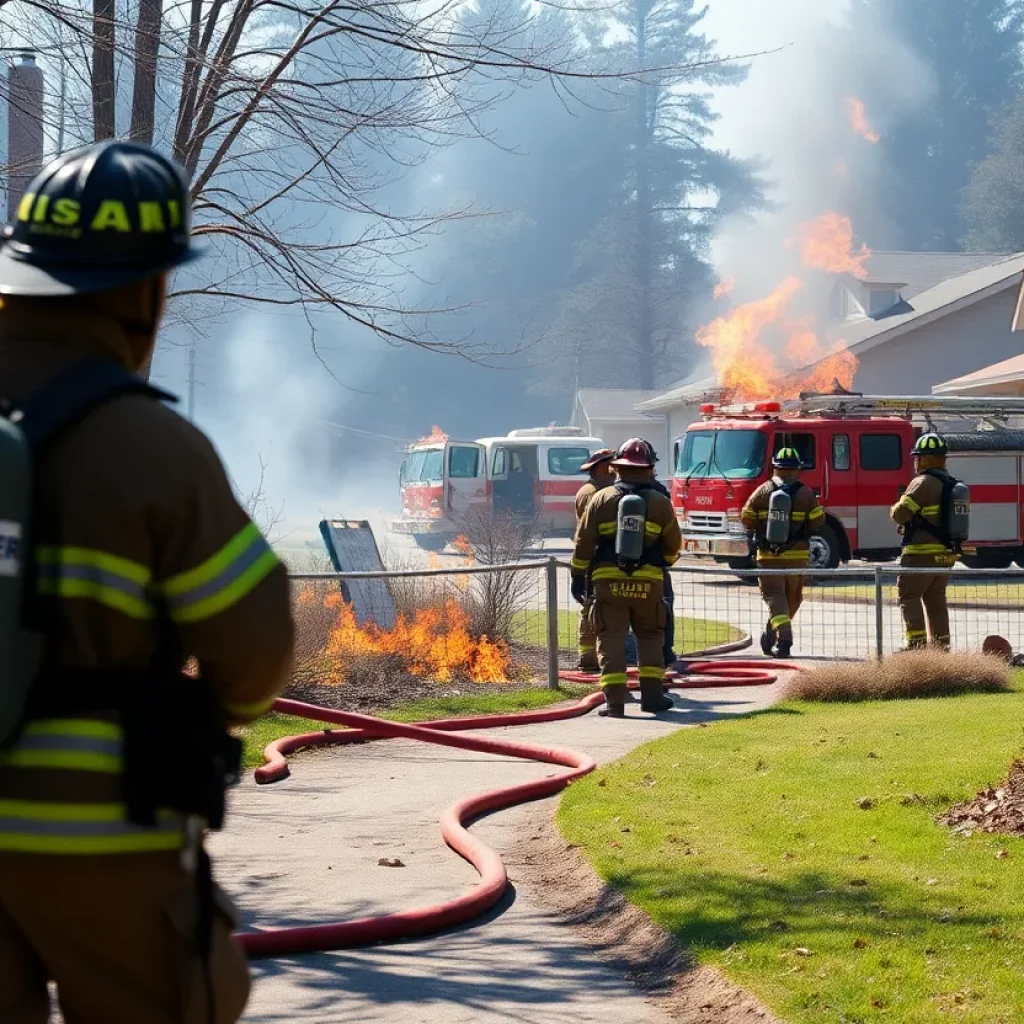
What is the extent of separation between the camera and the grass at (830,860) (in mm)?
4426


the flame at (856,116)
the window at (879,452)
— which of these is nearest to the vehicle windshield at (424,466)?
the window at (879,452)

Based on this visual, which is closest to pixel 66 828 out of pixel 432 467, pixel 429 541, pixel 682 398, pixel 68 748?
pixel 68 748

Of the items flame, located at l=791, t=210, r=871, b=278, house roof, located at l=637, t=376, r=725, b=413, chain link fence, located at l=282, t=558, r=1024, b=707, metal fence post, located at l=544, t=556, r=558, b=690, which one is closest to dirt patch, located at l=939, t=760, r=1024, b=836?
chain link fence, located at l=282, t=558, r=1024, b=707

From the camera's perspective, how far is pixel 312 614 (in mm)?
11914

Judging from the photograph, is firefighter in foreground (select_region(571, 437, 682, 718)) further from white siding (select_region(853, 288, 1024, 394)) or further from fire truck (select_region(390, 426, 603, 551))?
white siding (select_region(853, 288, 1024, 394))

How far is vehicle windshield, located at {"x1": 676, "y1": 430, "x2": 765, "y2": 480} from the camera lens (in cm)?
2427

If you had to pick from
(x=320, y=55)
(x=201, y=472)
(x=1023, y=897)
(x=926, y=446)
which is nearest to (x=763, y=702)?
(x=926, y=446)

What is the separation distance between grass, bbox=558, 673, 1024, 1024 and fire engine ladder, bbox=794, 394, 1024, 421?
642 inches

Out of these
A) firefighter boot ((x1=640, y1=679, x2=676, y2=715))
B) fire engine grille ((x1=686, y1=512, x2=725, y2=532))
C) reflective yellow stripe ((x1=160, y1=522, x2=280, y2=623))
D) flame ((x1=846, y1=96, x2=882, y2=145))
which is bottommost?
firefighter boot ((x1=640, y1=679, x2=676, y2=715))

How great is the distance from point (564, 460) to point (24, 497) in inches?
1327

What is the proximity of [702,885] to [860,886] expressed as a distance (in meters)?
0.58

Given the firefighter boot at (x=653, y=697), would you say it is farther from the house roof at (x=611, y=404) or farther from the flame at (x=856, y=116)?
the flame at (x=856, y=116)

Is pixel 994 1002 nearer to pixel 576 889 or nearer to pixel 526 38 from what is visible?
pixel 576 889

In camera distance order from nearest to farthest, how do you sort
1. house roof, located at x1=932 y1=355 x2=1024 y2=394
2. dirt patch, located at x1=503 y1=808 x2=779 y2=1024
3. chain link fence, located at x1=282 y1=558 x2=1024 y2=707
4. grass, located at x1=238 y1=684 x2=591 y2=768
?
dirt patch, located at x1=503 y1=808 x2=779 y2=1024
grass, located at x1=238 y1=684 x2=591 y2=768
chain link fence, located at x1=282 y1=558 x2=1024 y2=707
house roof, located at x1=932 y1=355 x2=1024 y2=394
